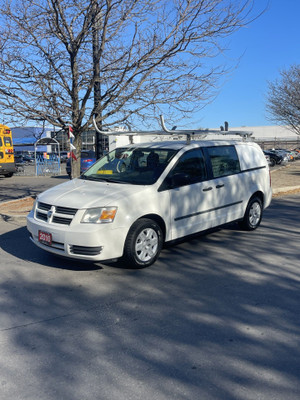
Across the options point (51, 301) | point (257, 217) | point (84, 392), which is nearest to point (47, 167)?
point (257, 217)

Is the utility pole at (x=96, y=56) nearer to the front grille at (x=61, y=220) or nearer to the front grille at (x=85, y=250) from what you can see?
the front grille at (x=61, y=220)

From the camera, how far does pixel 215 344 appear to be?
3.25 metres

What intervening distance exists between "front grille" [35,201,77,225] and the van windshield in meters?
1.03

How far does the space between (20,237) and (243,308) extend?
4.67 meters

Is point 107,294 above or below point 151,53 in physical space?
below

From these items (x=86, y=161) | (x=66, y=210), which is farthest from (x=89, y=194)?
(x=86, y=161)

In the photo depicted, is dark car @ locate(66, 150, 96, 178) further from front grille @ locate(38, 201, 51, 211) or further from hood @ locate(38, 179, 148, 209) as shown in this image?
front grille @ locate(38, 201, 51, 211)

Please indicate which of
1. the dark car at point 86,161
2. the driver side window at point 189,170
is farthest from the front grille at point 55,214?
the dark car at point 86,161

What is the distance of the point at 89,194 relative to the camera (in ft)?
16.8

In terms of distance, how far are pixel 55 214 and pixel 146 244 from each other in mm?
1287

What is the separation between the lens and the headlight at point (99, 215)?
4723 mm

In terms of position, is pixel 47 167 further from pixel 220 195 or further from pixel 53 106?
pixel 220 195

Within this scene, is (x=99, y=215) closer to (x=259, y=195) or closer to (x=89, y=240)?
(x=89, y=240)

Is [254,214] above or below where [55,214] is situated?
below
